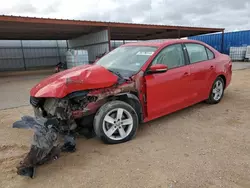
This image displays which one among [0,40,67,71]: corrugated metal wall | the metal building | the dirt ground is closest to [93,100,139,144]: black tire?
the dirt ground

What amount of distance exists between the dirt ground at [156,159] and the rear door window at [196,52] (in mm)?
1256

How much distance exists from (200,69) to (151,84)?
1451 mm

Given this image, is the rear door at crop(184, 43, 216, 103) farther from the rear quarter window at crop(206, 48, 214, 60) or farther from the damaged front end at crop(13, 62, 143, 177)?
the damaged front end at crop(13, 62, 143, 177)

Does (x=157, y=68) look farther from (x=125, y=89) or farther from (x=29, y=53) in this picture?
(x=29, y=53)

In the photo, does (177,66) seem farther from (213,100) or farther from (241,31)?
(241,31)

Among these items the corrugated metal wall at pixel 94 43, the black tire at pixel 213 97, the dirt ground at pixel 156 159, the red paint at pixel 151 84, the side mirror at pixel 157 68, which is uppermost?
the corrugated metal wall at pixel 94 43

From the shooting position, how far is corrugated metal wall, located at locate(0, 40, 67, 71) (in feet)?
67.6

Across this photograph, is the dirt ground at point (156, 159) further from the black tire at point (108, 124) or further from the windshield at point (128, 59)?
the windshield at point (128, 59)

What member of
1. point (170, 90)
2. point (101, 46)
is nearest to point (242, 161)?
point (170, 90)

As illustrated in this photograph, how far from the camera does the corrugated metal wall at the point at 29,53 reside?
20.6 metres

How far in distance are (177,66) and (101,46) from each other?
1225 cm

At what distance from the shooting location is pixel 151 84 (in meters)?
3.14

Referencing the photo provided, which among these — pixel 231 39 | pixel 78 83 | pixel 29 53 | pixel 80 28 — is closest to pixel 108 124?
pixel 78 83

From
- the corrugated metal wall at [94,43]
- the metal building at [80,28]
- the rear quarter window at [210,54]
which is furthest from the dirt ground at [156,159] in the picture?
the corrugated metal wall at [94,43]
